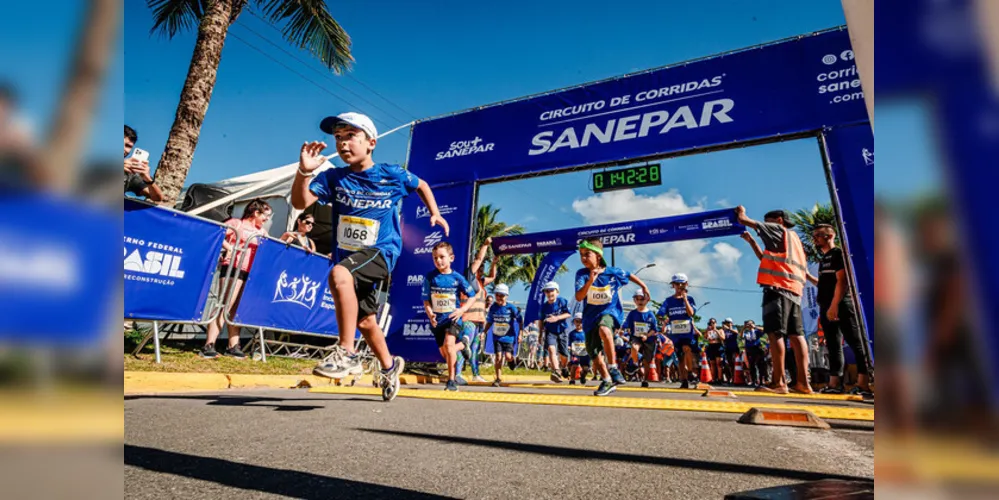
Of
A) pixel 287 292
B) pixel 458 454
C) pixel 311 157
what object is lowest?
pixel 458 454

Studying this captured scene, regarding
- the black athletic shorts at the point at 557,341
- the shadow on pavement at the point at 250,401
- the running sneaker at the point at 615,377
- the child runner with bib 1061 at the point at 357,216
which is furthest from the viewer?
the black athletic shorts at the point at 557,341

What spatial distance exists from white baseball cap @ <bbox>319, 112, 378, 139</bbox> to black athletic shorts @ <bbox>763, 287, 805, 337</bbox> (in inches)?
188

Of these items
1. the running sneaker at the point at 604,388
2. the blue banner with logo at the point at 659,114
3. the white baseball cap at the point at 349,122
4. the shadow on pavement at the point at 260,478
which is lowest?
the running sneaker at the point at 604,388

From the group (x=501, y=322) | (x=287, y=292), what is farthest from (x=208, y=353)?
(x=501, y=322)

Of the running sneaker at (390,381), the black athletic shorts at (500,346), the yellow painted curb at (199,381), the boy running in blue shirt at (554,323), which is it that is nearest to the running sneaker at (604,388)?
the running sneaker at (390,381)

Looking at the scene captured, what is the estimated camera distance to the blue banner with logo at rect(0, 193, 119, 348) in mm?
370

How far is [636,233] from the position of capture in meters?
12.0

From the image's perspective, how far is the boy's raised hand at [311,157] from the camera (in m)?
3.31

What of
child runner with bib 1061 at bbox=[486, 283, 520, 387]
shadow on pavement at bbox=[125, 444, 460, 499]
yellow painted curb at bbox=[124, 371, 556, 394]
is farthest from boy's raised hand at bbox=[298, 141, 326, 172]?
child runner with bib 1061 at bbox=[486, 283, 520, 387]

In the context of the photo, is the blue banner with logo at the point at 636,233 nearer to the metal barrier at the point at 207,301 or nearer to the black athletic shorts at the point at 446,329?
the black athletic shorts at the point at 446,329

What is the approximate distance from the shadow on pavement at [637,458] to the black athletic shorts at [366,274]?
1.21m

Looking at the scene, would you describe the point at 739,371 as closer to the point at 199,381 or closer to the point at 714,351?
the point at 714,351

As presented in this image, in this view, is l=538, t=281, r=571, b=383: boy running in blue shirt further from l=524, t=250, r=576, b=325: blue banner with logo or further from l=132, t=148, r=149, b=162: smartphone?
l=132, t=148, r=149, b=162: smartphone

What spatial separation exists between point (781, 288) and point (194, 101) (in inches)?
343
